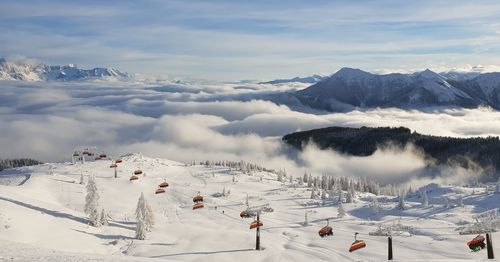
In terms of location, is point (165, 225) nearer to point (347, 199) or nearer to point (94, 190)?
point (94, 190)

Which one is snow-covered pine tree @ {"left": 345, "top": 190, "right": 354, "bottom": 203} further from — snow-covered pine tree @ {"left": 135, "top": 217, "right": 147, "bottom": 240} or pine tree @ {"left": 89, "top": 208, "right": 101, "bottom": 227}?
pine tree @ {"left": 89, "top": 208, "right": 101, "bottom": 227}

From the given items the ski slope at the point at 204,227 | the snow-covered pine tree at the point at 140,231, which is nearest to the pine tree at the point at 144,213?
the snow-covered pine tree at the point at 140,231

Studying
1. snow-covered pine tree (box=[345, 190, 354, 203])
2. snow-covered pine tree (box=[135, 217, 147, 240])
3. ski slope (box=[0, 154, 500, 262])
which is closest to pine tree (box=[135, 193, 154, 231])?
snow-covered pine tree (box=[135, 217, 147, 240])

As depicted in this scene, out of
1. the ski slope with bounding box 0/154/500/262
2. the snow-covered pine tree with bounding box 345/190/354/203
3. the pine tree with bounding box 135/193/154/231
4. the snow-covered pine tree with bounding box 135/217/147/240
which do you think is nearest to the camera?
the ski slope with bounding box 0/154/500/262

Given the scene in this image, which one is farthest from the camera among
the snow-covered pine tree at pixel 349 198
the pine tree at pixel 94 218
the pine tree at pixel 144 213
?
the snow-covered pine tree at pixel 349 198

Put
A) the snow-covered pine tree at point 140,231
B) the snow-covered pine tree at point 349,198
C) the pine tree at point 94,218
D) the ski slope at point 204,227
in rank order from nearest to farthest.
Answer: the ski slope at point 204,227 → the snow-covered pine tree at point 140,231 → the pine tree at point 94,218 → the snow-covered pine tree at point 349,198

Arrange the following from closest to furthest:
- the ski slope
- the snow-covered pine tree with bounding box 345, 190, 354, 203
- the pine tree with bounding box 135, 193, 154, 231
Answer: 1. the ski slope
2. the pine tree with bounding box 135, 193, 154, 231
3. the snow-covered pine tree with bounding box 345, 190, 354, 203

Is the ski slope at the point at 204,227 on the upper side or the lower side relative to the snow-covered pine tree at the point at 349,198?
upper

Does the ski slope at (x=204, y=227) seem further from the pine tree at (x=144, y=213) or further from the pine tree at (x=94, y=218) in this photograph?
the pine tree at (x=144, y=213)
